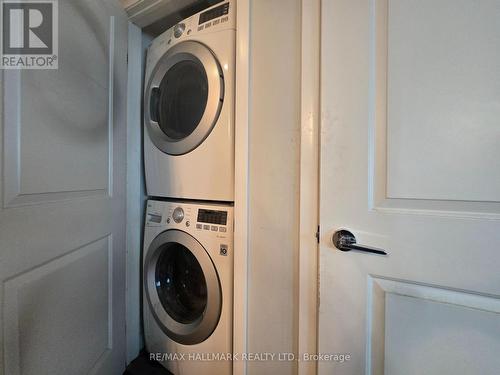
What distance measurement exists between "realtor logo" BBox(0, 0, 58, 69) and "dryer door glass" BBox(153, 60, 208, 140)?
42 cm

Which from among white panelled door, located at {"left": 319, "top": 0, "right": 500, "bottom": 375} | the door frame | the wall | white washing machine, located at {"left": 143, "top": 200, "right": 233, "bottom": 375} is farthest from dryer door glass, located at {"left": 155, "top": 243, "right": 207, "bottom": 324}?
white panelled door, located at {"left": 319, "top": 0, "right": 500, "bottom": 375}

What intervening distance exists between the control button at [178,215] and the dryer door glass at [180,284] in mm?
135

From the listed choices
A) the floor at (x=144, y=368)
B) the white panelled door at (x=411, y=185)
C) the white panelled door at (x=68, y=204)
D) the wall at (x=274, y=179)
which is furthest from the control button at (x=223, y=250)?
the floor at (x=144, y=368)

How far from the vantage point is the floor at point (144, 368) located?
37.7 inches

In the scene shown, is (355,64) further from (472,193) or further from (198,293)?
(198,293)

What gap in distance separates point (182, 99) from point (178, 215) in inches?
22.6

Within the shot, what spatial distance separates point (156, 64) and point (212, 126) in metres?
0.56

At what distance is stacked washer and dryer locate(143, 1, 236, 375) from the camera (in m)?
0.77

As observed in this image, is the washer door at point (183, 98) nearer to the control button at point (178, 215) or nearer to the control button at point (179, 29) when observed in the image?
the control button at point (179, 29)

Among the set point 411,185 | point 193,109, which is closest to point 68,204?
point 193,109

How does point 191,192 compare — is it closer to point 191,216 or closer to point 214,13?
point 191,216

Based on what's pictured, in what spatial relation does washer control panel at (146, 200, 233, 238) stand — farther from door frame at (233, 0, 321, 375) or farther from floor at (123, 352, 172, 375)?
floor at (123, 352, 172, 375)

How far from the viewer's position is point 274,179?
683mm

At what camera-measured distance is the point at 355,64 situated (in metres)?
0.56
